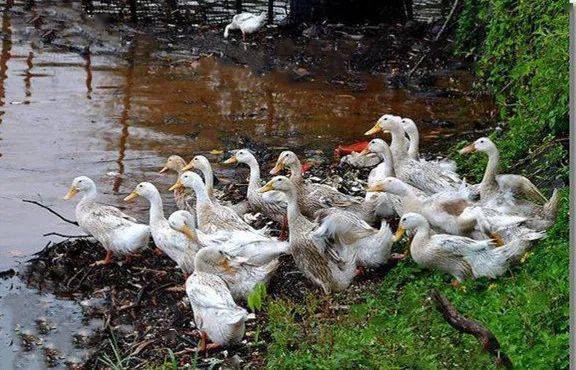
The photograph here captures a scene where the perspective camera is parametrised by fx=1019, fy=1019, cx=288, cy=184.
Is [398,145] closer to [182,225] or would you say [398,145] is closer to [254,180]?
[254,180]

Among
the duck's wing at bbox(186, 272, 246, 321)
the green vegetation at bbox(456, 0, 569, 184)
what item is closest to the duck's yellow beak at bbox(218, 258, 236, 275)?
the duck's wing at bbox(186, 272, 246, 321)

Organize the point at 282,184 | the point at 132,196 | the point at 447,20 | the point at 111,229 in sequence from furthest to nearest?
the point at 447,20, the point at 132,196, the point at 282,184, the point at 111,229

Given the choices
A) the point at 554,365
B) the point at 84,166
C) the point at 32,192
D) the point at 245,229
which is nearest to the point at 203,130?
the point at 84,166

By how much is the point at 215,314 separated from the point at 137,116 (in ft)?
16.2

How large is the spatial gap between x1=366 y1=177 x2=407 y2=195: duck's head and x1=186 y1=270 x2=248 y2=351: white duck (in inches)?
66.2

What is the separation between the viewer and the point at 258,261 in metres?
6.98

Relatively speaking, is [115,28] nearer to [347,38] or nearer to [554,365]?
[347,38]

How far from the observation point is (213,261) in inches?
267

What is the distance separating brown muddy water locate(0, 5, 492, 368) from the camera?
340 inches

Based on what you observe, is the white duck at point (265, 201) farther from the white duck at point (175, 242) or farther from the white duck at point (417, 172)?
the white duck at point (417, 172)

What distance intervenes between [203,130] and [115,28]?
13.7 ft

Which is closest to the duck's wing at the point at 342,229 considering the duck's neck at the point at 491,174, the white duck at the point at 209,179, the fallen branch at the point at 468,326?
the duck's neck at the point at 491,174

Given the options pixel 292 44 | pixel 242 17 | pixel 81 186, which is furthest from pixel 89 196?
pixel 242 17

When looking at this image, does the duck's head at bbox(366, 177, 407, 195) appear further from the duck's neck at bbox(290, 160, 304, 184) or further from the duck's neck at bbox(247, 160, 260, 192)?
the duck's neck at bbox(247, 160, 260, 192)
